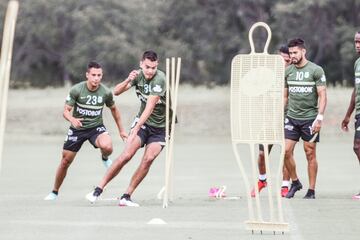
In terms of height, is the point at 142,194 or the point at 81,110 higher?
the point at 81,110

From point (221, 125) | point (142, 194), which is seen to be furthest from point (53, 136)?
point (142, 194)

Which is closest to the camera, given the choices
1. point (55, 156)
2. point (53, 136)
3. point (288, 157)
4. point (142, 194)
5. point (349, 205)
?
point (349, 205)

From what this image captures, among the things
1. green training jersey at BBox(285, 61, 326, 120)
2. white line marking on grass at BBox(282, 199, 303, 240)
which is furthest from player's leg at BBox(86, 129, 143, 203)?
green training jersey at BBox(285, 61, 326, 120)

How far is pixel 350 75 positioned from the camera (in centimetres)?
5844

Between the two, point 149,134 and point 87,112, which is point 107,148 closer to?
point 87,112

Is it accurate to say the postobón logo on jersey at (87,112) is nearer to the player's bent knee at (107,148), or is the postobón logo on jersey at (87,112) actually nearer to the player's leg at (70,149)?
the player's leg at (70,149)

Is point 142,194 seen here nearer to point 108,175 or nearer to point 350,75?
point 108,175

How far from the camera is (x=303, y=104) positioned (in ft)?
53.5

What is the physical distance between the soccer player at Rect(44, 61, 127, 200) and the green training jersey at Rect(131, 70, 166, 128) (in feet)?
2.57

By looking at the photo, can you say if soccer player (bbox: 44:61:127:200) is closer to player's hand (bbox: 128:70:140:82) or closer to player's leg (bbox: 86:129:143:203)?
player's leg (bbox: 86:129:143:203)

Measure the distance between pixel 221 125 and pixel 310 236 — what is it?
93.7 feet

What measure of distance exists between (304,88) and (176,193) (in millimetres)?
2891

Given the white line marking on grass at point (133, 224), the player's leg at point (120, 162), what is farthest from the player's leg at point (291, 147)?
the white line marking on grass at point (133, 224)

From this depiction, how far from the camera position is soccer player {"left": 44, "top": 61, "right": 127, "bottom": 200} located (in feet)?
54.2
